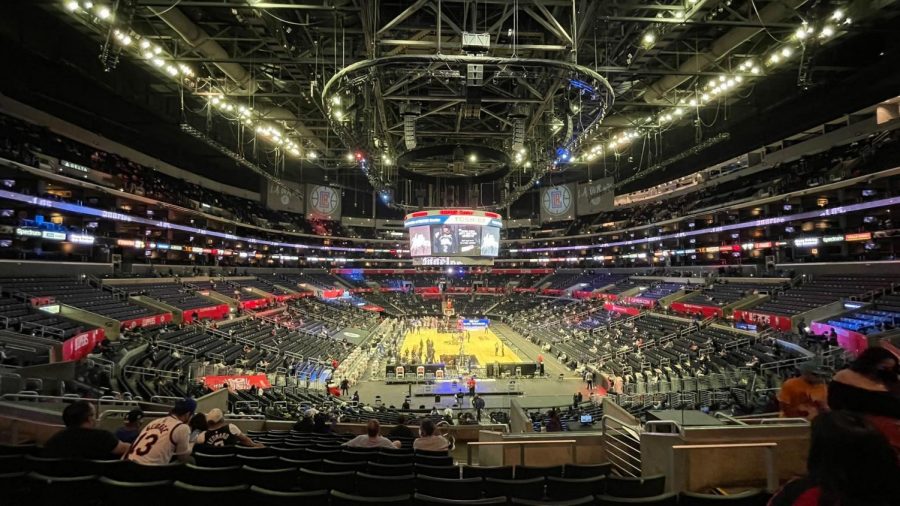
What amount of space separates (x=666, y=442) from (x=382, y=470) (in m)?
3.06

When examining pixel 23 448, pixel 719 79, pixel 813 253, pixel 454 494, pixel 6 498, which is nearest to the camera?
pixel 6 498

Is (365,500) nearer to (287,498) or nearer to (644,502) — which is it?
(287,498)

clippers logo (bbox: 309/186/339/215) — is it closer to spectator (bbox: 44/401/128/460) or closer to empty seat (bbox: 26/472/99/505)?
spectator (bbox: 44/401/128/460)

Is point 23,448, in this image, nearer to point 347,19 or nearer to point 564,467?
point 564,467

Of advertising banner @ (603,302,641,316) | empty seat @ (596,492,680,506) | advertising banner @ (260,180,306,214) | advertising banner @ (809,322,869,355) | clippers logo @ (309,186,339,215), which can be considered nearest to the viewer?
empty seat @ (596,492,680,506)

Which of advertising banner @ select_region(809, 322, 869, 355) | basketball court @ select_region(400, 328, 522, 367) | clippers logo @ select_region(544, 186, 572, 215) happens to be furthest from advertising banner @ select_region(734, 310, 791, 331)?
clippers logo @ select_region(544, 186, 572, 215)

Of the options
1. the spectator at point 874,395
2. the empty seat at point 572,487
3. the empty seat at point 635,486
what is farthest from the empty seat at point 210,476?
the spectator at point 874,395

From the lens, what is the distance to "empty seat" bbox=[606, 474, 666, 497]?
3.35 metres

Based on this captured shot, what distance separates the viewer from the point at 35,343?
35.2ft

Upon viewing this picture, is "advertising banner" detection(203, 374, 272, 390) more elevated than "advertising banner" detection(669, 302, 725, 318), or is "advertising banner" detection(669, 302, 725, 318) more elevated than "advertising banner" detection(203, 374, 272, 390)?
"advertising banner" detection(669, 302, 725, 318)

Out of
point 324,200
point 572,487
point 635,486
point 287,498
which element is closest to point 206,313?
point 324,200

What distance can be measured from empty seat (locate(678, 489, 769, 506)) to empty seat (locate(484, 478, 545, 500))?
1080 mm

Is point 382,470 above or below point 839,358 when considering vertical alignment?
above

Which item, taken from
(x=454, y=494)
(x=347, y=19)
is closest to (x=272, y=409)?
(x=454, y=494)
